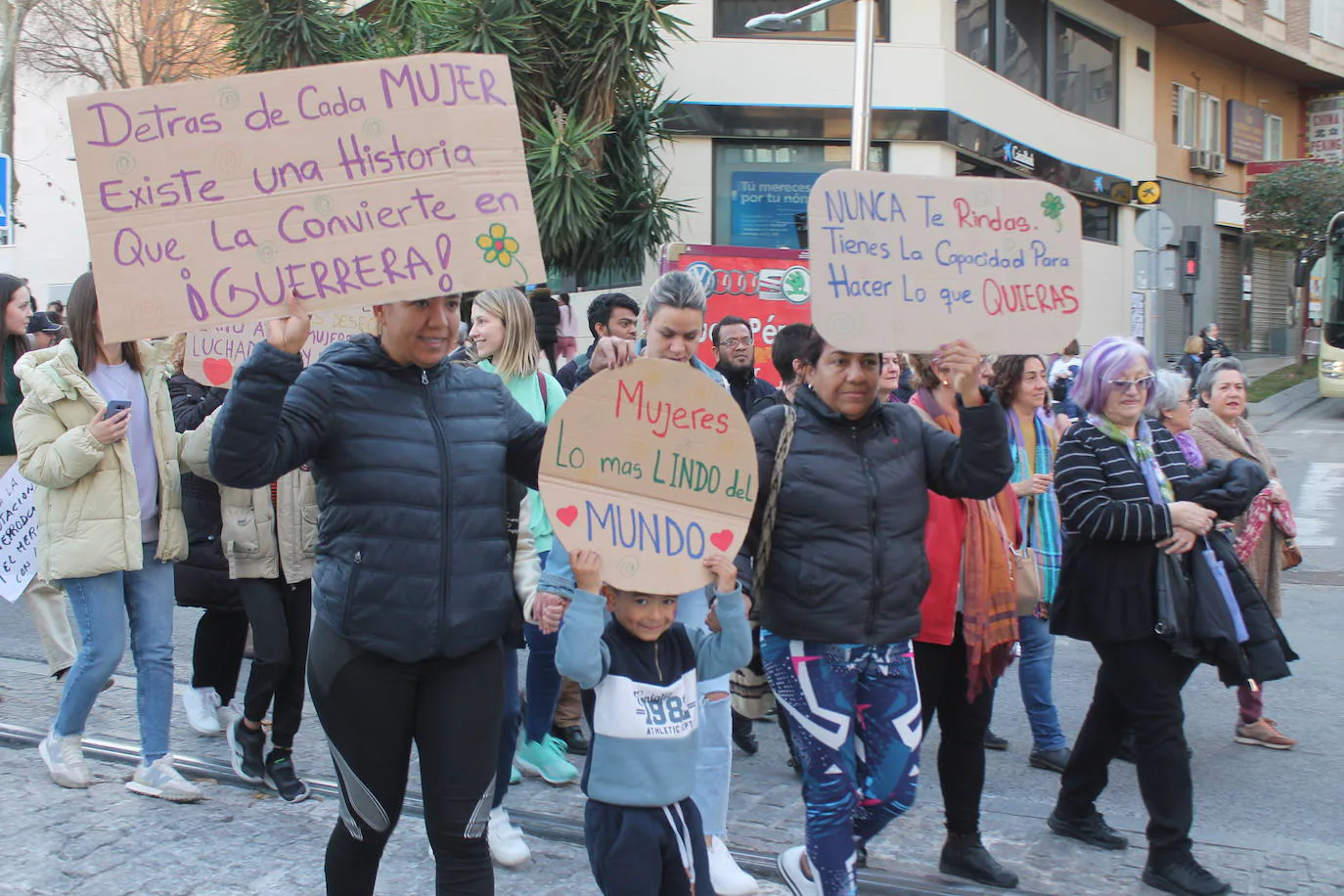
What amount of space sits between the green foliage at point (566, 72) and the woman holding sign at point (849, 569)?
11.3m

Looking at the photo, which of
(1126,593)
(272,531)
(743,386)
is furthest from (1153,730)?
(272,531)

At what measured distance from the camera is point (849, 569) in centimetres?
350

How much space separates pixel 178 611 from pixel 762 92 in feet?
40.3

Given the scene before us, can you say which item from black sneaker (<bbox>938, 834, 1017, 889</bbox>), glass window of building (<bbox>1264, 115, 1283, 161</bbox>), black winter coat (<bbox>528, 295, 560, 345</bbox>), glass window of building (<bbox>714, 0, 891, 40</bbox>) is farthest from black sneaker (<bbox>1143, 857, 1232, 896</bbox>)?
glass window of building (<bbox>1264, 115, 1283, 161</bbox>)

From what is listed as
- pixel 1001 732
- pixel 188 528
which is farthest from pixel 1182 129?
pixel 188 528

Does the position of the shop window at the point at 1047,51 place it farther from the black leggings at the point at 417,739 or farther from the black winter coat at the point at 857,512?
the black leggings at the point at 417,739

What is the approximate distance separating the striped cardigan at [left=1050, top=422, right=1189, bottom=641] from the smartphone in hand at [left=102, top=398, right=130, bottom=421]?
3423mm

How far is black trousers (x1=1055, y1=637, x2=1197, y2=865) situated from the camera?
396cm

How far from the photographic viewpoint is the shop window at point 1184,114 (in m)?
26.7

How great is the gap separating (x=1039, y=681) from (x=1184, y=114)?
2488cm

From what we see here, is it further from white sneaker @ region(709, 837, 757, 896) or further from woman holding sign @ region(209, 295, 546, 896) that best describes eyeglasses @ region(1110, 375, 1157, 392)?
woman holding sign @ region(209, 295, 546, 896)

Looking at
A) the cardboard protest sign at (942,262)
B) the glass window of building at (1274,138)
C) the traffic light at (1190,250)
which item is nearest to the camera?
the cardboard protest sign at (942,262)

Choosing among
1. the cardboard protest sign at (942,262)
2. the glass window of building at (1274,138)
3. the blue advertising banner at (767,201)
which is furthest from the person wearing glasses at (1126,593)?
the glass window of building at (1274,138)

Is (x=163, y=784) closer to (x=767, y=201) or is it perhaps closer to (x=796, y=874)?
(x=796, y=874)
